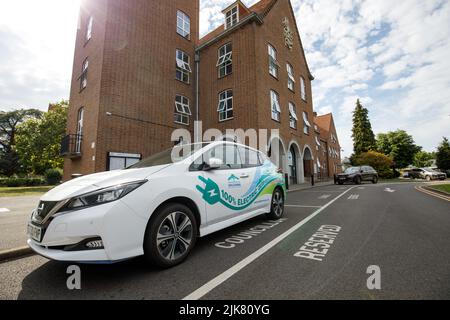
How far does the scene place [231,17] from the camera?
17438 millimetres

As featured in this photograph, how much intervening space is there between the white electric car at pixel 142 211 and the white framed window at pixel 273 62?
627 inches

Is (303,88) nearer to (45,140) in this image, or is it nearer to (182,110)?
(182,110)

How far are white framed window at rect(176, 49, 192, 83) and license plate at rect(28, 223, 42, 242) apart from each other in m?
15.9

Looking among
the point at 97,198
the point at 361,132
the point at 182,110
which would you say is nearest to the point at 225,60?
the point at 182,110

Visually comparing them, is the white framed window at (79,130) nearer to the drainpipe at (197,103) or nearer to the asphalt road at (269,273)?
the drainpipe at (197,103)

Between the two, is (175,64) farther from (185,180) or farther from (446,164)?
(446,164)

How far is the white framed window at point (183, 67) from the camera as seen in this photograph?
54.3ft

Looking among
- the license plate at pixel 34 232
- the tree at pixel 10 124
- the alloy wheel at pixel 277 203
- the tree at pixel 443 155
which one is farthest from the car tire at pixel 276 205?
the tree at pixel 443 155

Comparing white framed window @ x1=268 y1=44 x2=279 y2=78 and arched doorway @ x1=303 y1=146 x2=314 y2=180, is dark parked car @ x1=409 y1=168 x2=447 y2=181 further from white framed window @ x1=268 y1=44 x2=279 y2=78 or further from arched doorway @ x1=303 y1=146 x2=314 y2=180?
white framed window @ x1=268 y1=44 x2=279 y2=78

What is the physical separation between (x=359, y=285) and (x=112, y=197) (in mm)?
2758

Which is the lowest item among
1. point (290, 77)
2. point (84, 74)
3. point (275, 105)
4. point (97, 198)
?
point (97, 198)

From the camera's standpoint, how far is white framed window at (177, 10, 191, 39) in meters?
16.9

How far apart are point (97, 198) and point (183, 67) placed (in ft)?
55.1

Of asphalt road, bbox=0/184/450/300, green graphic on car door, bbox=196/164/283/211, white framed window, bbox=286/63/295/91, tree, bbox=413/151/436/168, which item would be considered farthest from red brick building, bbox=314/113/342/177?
tree, bbox=413/151/436/168
